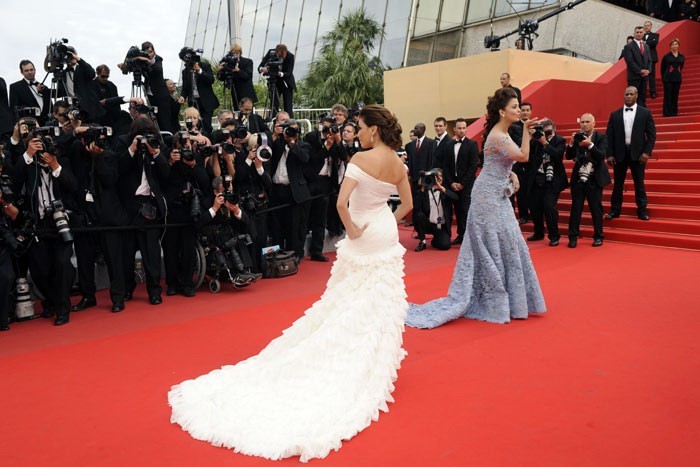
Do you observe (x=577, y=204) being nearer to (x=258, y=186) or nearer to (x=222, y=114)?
(x=258, y=186)

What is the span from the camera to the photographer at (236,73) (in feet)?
30.1

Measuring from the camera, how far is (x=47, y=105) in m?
8.45

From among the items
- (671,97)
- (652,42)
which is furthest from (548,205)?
(652,42)

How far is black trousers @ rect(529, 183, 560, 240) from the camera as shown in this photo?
8.67 m

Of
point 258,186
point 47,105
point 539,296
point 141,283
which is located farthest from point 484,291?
point 47,105

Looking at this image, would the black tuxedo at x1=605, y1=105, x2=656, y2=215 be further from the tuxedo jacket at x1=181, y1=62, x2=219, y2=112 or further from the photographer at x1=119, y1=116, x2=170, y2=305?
the photographer at x1=119, y1=116, x2=170, y2=305

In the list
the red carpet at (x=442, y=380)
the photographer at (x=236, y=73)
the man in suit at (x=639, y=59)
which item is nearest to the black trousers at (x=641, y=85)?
the man in suit at (x=639, y=59)

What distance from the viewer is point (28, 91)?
827cm

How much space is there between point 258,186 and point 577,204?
171 inches

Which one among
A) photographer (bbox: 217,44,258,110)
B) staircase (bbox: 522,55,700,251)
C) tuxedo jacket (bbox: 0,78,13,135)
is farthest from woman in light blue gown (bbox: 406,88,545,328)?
tuxedo jacket (bbox: 0,78,13,135)

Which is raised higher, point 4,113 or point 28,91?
point 28,91

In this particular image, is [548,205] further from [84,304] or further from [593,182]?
[84,304]

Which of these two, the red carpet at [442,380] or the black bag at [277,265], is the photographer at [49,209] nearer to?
the red carpet at [442,380]

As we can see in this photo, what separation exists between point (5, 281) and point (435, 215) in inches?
212
